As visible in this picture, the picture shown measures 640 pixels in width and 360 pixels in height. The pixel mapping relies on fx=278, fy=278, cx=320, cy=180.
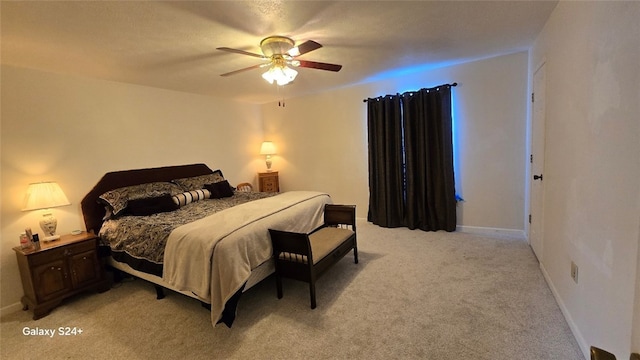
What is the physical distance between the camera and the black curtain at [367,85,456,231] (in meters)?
3.92

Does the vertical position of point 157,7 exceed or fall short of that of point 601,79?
it exceeds it

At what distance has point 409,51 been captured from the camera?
3.09 m

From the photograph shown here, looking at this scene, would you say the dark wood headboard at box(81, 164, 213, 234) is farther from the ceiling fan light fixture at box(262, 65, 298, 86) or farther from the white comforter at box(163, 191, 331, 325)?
the ceiling fan light fixture at box(262, 65, 298, 86)

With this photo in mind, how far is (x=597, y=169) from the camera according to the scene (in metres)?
1.55

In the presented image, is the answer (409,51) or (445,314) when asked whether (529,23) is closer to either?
(409,51)

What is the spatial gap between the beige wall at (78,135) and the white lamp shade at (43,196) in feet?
0.82

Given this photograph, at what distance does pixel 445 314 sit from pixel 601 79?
5.93 feet

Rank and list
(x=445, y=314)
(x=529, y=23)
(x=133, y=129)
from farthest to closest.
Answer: (x=133, y=129), (x=529, y=23), (x=445, y=314)

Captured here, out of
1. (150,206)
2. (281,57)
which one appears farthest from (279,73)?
(150,206)

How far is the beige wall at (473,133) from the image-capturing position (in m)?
3.58

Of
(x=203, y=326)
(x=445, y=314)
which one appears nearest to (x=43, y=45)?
(x=203, y=326)

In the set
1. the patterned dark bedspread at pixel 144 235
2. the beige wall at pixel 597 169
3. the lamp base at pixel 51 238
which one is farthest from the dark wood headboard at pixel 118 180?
the beige wall at pixel 597 169

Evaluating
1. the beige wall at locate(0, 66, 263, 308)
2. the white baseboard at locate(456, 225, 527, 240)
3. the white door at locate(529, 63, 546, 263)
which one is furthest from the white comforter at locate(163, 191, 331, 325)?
the white baseboard at locate(456, 225, 527, 240)

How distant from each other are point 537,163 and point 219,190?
3.93 metres
